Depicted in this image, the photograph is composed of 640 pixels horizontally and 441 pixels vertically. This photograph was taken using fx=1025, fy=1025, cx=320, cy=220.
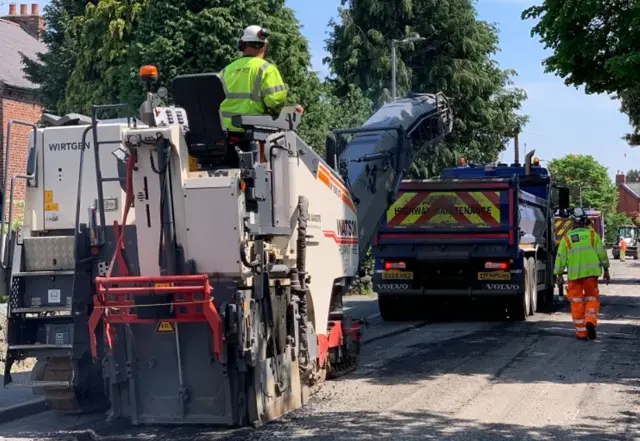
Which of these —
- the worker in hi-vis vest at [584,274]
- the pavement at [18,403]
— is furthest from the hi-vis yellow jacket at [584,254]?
the pavement at [18,403]

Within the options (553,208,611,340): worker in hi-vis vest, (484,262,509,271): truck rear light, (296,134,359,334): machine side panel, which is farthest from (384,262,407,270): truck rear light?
(296,134,359,334): machine side panel

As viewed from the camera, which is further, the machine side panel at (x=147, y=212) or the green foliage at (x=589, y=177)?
the green foliage at (x=589, y=177)

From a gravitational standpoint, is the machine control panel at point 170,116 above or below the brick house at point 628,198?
below

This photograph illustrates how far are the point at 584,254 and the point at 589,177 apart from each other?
10155 cm

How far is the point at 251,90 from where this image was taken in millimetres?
8266

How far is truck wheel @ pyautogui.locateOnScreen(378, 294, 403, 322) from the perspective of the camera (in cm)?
1756

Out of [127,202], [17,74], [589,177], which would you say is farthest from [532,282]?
[589,177]

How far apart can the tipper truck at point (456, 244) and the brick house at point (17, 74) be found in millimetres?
15046

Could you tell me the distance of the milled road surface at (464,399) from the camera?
26.1ft

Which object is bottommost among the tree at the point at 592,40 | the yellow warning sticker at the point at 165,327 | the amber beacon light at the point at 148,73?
the yellow warning sticker at the point at 165,327

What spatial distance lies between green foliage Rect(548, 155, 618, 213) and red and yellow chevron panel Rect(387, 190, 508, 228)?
313 ft

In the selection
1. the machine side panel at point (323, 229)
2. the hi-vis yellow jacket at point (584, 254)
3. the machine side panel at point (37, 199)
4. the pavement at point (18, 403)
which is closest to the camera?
the machine side panel at point (323, 229)

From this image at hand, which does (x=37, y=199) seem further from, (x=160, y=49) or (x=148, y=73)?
(x=160, y=49)

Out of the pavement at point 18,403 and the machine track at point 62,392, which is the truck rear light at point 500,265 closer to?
the pavement at point 18,403
